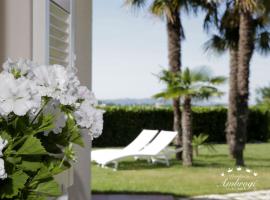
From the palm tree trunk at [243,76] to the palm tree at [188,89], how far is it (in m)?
0.56

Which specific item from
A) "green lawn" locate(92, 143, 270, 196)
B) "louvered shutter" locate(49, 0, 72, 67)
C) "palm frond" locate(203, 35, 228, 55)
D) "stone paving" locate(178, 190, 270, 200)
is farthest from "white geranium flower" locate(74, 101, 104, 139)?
"palm frond" locate(203, 35, 228, 55)

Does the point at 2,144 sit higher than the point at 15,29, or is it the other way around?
the point at 15,29

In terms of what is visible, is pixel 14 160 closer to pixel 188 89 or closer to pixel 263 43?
pixel 188 89

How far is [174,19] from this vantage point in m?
11.4

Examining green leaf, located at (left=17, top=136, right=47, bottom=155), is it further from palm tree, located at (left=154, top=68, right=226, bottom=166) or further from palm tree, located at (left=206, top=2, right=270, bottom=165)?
palm tree, located at (left=206, top=2, right=270, bottom=165)

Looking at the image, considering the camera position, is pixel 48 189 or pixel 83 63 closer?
pixel 48 189

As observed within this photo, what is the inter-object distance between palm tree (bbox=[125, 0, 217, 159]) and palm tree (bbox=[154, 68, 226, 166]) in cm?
63

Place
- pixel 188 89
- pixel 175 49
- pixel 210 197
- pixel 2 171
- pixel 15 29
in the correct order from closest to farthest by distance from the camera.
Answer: pixel 2 171, pixel 15 29, pixel 210 197, pixel 188 89, pixel 175 49

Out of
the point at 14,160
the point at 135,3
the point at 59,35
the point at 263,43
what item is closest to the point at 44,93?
the point at 14,160

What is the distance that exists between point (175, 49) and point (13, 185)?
10177 millimetres

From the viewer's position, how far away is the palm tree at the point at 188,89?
1032 centimetres

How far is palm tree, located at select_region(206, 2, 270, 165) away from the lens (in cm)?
1123

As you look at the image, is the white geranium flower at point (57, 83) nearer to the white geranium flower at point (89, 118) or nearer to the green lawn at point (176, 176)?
the white geranium flower at point (89, 118)

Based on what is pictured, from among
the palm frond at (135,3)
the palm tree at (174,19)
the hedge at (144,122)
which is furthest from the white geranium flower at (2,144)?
the hedge at (144,122)
